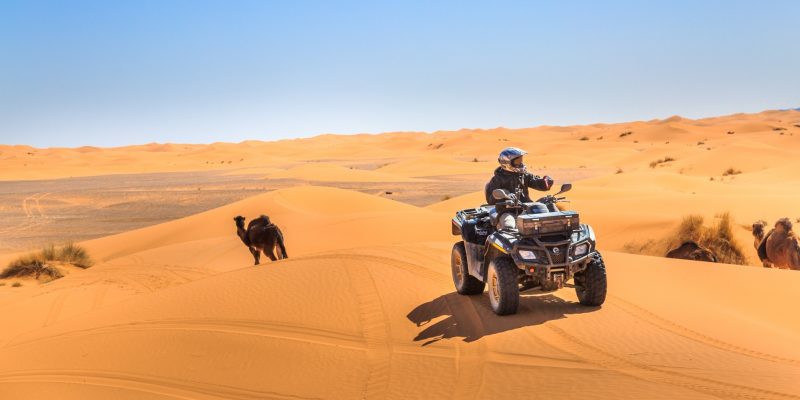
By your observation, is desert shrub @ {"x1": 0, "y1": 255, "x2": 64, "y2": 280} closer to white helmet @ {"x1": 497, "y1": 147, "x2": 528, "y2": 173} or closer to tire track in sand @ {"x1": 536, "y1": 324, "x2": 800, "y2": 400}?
white helmet @ {"x1": 497, "y1": 147, "x2": 528, "y2": 173}

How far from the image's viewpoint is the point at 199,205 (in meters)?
32.9

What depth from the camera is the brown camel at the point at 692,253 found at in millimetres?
12391

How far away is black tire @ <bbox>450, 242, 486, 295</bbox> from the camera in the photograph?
8078 mm

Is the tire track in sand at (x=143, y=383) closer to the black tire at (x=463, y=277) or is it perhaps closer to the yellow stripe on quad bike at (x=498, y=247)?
the yellow stripe on quad bike at (x=498, y=247)

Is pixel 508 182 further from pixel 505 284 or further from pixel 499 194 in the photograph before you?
pixel 505 284

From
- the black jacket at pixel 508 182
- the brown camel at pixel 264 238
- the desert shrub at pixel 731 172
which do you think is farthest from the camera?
the desert shrub at pixel 731 172

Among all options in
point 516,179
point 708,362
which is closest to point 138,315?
point 516,179

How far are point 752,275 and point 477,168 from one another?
4536cm

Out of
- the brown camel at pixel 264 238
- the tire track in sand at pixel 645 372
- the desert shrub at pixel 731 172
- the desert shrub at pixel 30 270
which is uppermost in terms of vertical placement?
the brown camel at pixel 264 238

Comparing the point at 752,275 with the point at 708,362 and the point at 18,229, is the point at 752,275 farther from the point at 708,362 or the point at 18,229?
the point at 18,229

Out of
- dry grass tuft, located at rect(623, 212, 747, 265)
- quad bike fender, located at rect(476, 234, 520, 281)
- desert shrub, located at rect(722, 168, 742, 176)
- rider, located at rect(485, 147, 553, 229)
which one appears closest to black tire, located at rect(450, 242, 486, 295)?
quad bike fender, located at rect(476, 234, 520, 281)

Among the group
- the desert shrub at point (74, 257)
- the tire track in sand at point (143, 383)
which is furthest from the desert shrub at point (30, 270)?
the tire track in sand at point (143, 383)

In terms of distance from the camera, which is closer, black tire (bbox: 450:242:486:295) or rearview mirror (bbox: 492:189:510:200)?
rearview mirror (bbox: 492:189:510:200)

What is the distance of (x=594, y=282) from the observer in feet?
23.4
